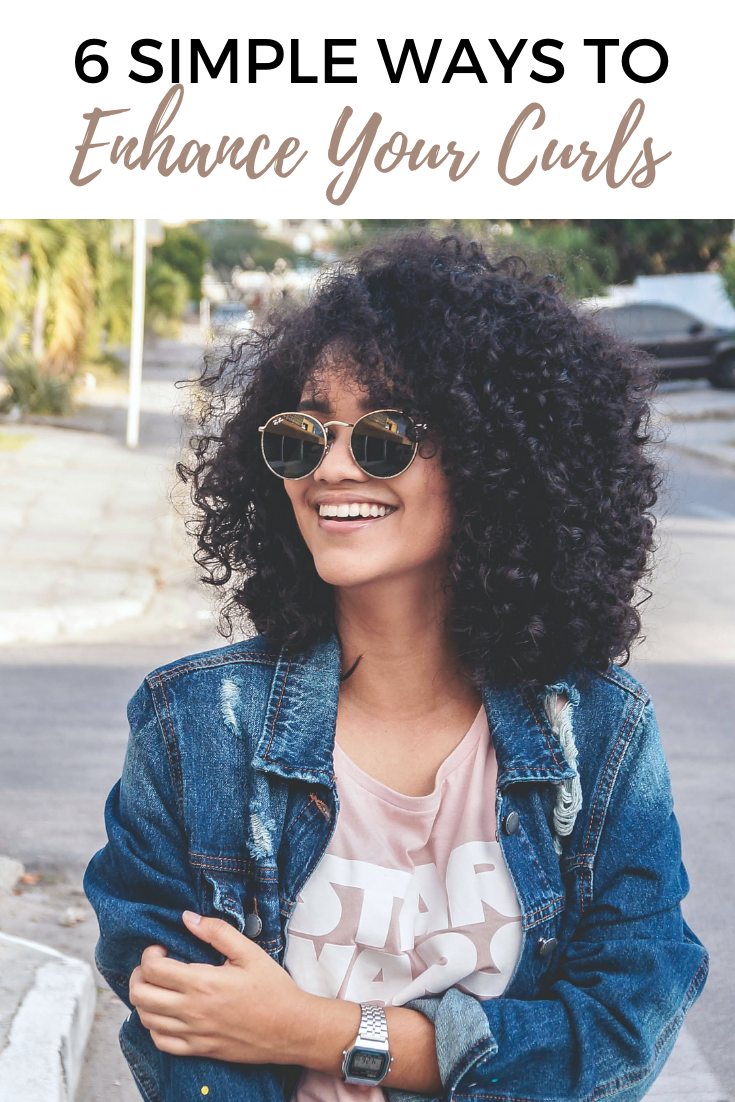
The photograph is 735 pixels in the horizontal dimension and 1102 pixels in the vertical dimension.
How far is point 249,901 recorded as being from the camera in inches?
71.4

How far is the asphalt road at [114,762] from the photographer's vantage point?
418 cm

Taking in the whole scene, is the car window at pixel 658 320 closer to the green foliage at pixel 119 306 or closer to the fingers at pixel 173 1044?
the green foliage at pixel 119 306

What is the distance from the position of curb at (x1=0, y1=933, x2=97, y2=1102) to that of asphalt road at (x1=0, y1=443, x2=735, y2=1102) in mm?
158

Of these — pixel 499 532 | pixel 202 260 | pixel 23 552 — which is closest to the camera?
pixel 499 532

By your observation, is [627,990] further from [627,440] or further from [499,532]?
[627,440]

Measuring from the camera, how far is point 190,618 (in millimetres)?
8523

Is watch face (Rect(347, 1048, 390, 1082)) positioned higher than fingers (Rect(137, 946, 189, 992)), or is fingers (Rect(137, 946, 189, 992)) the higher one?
fingers (Rect(137, 946, 189, 992))

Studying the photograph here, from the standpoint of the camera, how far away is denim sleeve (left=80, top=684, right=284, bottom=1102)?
174 centimetres

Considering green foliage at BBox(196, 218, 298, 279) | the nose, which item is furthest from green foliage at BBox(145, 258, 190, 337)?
green foliage at BBox(196, 218, 298, 279)

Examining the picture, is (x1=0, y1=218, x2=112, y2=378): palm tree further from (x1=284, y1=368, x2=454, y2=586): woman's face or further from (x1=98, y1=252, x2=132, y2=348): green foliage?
(x1=284, y1=368, x2=454, y2=586): woman's face

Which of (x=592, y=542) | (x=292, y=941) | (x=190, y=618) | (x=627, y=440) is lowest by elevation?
(x=190, y=618)

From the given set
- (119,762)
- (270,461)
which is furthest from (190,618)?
(270,461)

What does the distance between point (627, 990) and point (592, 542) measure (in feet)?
2.11

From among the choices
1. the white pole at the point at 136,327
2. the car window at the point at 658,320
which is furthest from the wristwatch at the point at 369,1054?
the car window at the point at 658,320
